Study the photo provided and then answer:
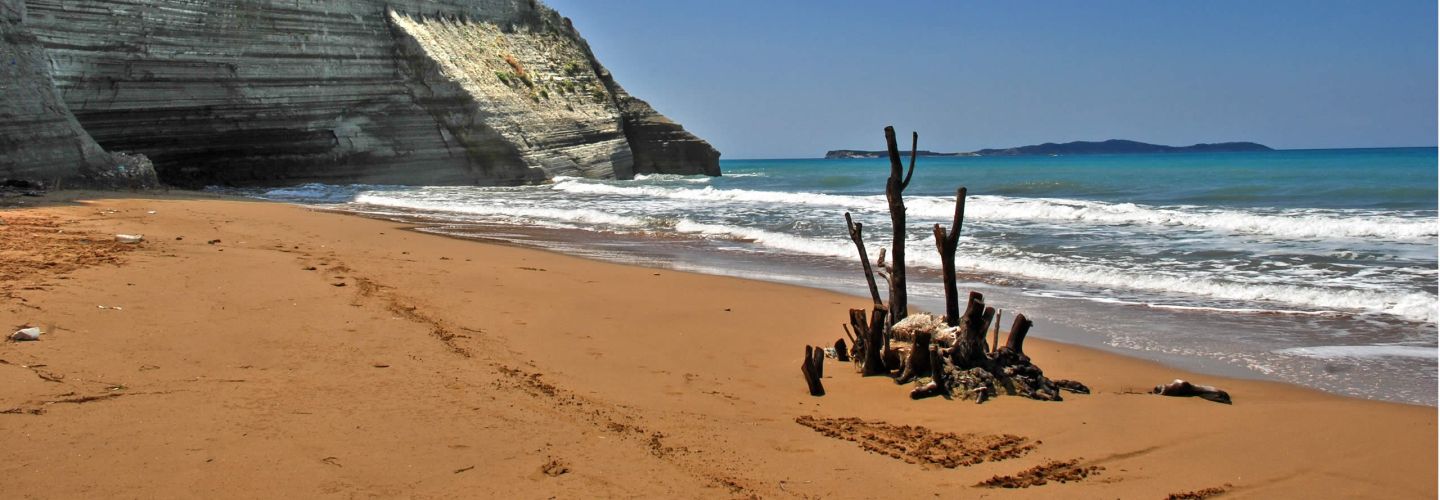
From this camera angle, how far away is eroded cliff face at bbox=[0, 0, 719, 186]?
20.6m

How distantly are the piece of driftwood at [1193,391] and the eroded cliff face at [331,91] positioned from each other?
1734 cm

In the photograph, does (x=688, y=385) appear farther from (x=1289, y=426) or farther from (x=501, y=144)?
(x=501, y=144)

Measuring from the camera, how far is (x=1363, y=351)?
21.0 feet

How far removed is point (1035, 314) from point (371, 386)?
5108 millimetres

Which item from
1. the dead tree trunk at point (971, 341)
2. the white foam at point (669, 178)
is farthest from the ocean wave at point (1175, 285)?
the white foam at point (669, 178)

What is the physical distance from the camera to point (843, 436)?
4332mm

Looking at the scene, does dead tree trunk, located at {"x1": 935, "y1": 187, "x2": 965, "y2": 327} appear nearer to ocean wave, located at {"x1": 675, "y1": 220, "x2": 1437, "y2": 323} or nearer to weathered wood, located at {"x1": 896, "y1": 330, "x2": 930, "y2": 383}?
weathered wood, located at {"x1": 896, "y1": 330, "x2": 930, "y2": 383}

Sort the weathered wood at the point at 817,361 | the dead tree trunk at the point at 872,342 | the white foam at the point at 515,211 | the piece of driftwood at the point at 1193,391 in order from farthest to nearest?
the white foam at the point at 515,211 → the dead tree trunk at the point at 872,342 → the weathered wood at the point at 817,361 → the piece of driftwood at the point at 1193,391

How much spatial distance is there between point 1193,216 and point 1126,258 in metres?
5.17

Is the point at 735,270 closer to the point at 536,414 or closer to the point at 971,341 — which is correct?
the point at 971,341

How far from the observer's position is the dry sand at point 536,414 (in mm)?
3570

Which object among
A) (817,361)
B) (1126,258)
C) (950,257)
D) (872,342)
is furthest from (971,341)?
(1126,258)

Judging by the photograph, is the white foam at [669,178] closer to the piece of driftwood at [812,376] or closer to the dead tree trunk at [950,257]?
the dead tree trunk at [950,257]

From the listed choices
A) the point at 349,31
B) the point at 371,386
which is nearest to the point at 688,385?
the point at 371,386
